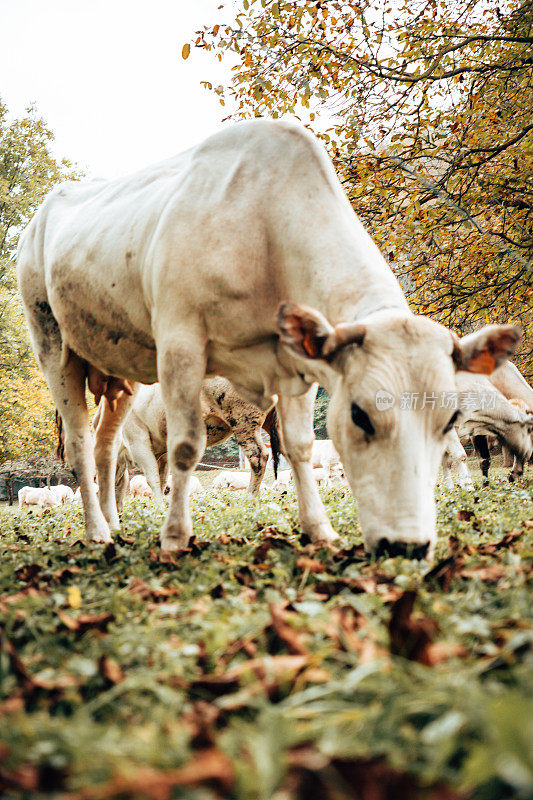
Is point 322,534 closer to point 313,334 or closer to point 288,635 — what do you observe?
point 313,334

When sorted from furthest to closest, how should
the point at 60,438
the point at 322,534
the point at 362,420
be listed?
1. the point at 60,438
2. the point at 322,534
3. the point at 362,420

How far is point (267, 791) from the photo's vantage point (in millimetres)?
941

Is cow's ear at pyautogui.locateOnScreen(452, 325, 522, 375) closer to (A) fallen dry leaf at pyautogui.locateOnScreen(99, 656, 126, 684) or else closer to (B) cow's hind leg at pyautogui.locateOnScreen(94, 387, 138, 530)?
(A) fallen dry leaf at pyautogui.locateOnScreen(99, 656, 126, 684)

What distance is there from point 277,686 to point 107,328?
3.98 meters

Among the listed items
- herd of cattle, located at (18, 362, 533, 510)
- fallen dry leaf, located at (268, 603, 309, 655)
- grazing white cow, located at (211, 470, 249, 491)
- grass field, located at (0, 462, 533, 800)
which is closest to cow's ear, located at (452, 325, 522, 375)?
grass field, located at (0, 462, 533, 800)

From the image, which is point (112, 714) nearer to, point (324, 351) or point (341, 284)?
point (324, 351)

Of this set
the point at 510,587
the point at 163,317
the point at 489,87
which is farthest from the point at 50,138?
the point at 510,587

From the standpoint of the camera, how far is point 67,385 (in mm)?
5906

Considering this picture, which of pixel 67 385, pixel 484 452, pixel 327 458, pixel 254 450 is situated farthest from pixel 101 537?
pixel 327 458

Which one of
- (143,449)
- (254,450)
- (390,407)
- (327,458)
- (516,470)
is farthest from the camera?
(327,458)

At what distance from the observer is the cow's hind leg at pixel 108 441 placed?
6641 millimetres

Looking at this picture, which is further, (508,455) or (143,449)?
(508,455)

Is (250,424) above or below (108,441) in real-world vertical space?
above

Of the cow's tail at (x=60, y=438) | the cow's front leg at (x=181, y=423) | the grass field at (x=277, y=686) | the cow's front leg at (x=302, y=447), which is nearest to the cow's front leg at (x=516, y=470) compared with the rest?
the cow's front leg at (x=302, y=447)
